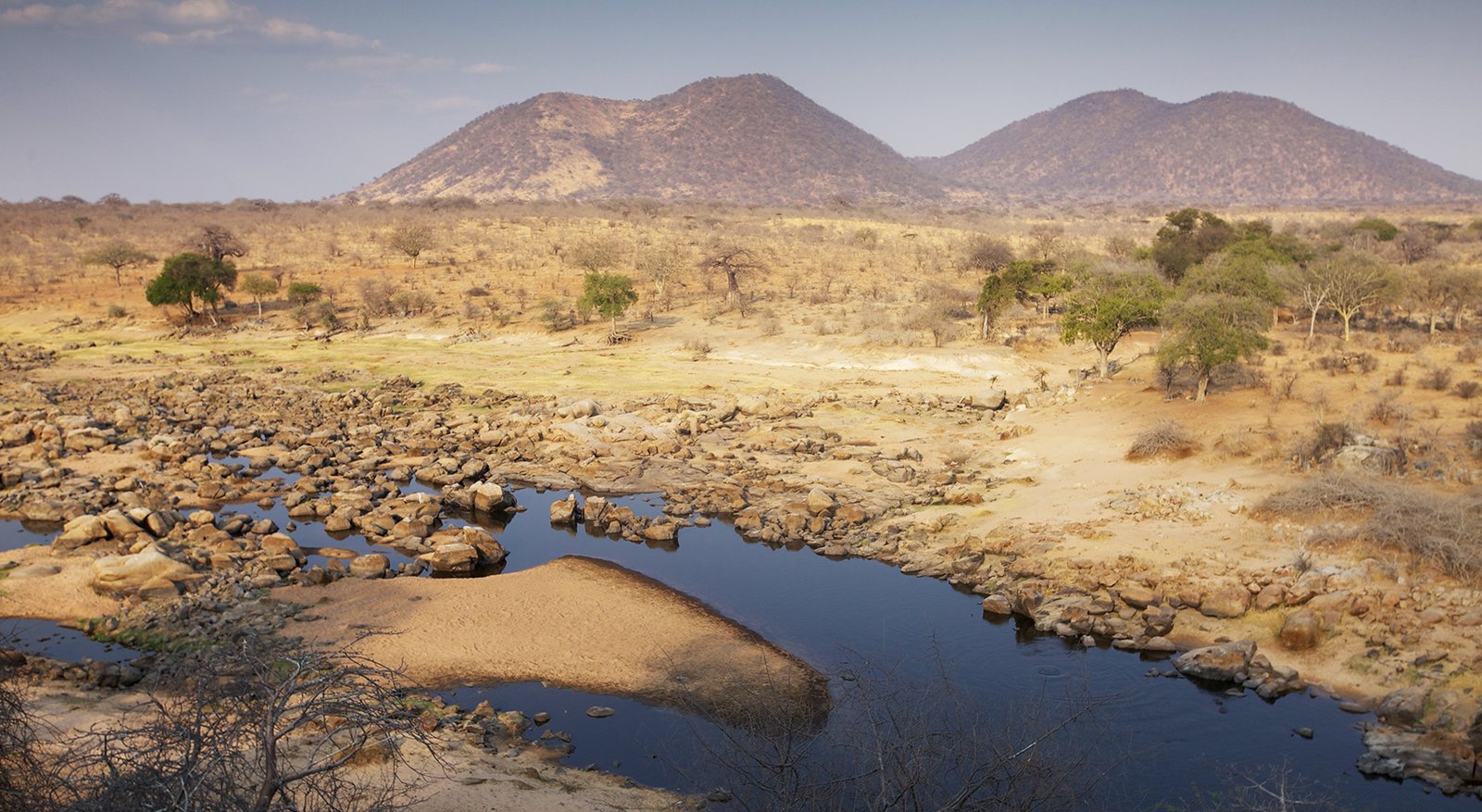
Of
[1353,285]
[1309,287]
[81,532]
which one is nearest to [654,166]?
[1309,287]

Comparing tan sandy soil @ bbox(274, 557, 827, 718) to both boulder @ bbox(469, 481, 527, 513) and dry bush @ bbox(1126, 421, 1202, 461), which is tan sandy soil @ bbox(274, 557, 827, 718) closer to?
boulder @ bbox(469, 481, 527, 513)

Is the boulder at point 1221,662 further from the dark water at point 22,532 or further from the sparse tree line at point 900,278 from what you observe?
the dark water at point 22,532

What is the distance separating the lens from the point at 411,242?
186 feet

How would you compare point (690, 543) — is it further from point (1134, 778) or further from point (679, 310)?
point (679, 310)

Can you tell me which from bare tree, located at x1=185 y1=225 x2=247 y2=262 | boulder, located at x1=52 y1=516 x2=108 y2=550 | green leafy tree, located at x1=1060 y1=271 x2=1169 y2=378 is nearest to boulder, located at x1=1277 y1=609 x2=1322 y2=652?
green leafy tree, located at x1=1060 y1=271 x2=1169 y2=378

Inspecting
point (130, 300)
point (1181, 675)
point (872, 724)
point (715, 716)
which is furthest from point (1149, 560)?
point (130, 300)

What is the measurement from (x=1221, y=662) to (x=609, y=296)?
31945 mm

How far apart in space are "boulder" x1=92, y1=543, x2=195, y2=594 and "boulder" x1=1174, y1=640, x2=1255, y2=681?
58.2 ft

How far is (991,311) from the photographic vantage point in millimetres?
38844

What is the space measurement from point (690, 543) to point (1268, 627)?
11.4 meters

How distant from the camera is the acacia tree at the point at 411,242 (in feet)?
186

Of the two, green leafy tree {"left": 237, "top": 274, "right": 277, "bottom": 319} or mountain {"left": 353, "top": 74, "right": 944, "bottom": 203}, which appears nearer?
green leafy tree {"left": 237, "top": 274, "right": 277, "bottom": 319}

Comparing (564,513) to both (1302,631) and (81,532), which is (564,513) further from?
(1302,631)

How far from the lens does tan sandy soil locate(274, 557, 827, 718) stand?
1443 cm
